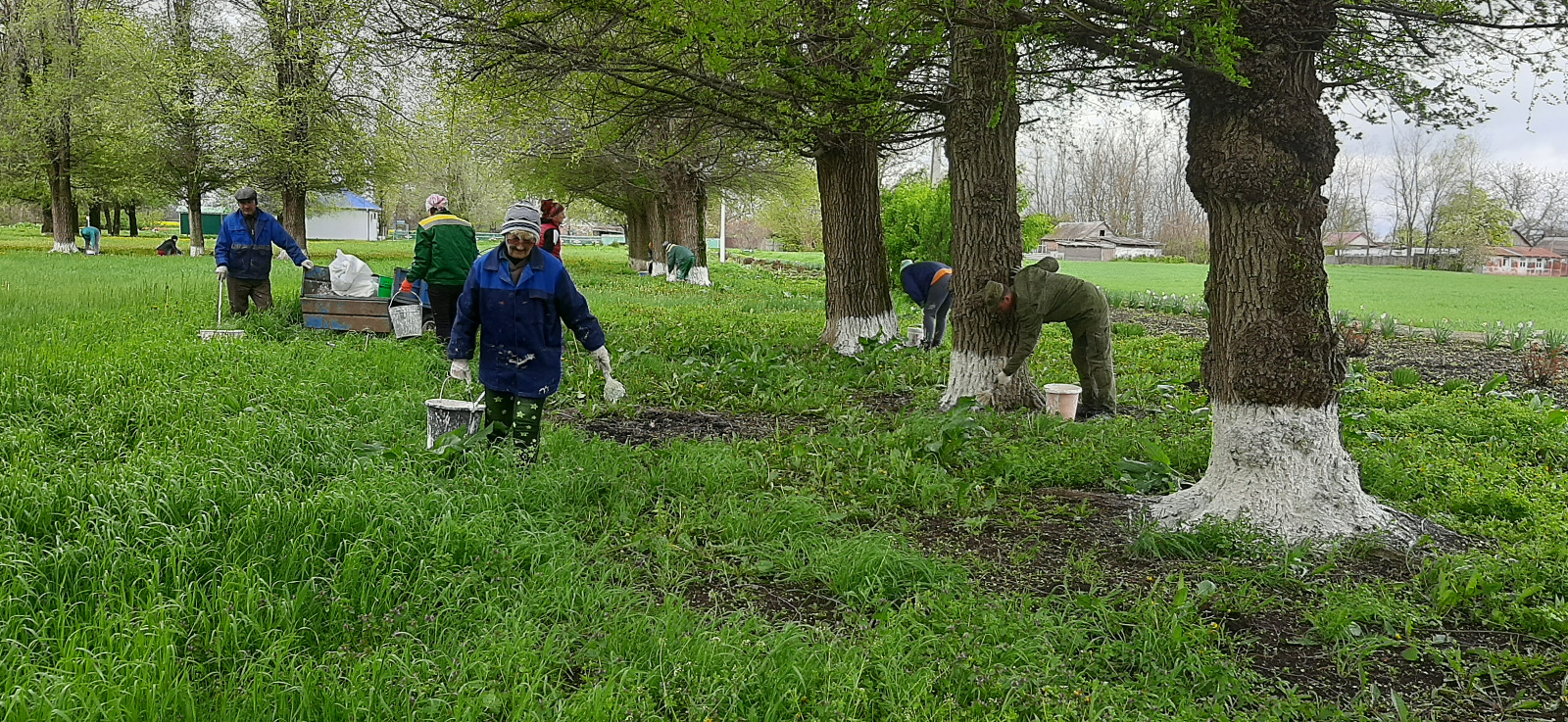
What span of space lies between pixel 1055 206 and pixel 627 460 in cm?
7197

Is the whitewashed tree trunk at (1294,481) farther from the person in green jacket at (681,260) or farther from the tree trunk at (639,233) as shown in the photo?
the tree trunk at (639,233)

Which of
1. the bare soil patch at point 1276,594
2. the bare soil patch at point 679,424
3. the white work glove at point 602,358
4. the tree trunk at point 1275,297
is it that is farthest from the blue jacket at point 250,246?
the tree trunk at point 1275,297

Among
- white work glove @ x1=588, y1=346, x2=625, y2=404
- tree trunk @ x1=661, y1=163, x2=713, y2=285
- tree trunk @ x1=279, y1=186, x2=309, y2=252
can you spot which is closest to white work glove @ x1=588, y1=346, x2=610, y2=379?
white work glove @ x1=588, y1=346, x2=625, y2=404

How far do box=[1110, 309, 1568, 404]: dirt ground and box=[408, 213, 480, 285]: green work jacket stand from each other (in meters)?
6.31

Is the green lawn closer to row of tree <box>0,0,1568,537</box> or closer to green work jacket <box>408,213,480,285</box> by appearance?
row of tree <box>0,0,1568,537</box>

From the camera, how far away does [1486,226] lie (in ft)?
175

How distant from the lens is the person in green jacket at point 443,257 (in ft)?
27.7

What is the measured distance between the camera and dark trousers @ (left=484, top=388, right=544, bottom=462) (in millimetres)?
4934

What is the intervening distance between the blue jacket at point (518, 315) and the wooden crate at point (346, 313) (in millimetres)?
4999

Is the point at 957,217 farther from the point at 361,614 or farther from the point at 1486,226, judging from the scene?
the point at 1486,226

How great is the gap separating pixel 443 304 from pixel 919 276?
4.70 meters

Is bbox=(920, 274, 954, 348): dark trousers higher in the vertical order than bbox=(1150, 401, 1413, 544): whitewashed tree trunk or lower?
higher

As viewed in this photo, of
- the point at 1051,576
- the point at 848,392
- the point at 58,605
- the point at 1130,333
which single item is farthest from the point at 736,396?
the point at 1130,333

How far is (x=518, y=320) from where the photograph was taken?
189 inches
